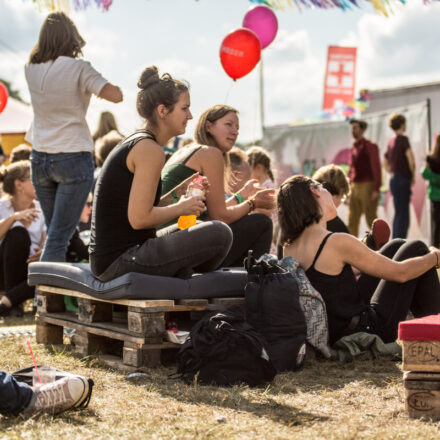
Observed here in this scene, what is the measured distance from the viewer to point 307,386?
3395 mm

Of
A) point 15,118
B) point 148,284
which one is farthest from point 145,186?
point 15,118

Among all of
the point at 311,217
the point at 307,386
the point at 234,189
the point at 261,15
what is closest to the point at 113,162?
the point at 311,217

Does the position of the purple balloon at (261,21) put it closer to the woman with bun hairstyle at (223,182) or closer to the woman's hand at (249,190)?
the woman with bun hairstyle at (223,182)

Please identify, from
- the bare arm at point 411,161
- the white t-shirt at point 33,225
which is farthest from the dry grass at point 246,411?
the bare arm at point 411,161

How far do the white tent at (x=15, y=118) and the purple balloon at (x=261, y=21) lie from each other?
546 centimetres

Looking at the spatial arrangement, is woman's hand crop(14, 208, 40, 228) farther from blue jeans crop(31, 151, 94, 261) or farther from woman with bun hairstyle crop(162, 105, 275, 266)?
woman with bun hairstyle crop(162, 105, 275, 266)

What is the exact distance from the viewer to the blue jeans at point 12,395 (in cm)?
269

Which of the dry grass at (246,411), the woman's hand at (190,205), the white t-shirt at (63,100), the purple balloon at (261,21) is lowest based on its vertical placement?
the dry grass at (246,411)

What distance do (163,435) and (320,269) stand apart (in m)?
1.76

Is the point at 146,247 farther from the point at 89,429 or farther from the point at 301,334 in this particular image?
the point at 89,429

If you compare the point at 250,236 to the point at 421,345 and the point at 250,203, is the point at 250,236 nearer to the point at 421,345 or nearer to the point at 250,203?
the point at 250,203

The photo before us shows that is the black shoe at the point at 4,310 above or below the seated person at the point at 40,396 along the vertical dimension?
below

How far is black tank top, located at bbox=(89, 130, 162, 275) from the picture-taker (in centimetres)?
385

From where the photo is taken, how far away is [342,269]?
4043 mm
